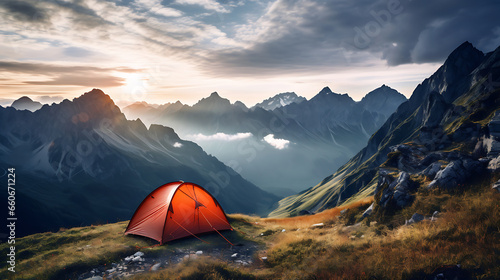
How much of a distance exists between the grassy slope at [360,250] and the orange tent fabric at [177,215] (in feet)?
3.12

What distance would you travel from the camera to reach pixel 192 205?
2130 cm

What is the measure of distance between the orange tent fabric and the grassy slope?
37.4 inches

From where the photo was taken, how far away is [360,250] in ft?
44.1

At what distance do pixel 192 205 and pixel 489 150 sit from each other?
23860 mm

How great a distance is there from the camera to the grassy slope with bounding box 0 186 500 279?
1070 centimetres

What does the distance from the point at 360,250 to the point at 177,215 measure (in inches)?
531

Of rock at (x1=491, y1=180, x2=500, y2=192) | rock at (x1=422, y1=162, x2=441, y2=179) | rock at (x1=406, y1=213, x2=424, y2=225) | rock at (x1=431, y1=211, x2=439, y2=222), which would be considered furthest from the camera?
rock at (x1=422, y1=162, x2=441, y2=179)

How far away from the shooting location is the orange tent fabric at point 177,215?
766 inches

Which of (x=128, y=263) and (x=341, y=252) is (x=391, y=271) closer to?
(x=341, y=252)

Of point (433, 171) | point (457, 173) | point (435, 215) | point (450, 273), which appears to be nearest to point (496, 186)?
point (457, 173)

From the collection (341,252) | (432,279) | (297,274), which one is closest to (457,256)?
(432,279)

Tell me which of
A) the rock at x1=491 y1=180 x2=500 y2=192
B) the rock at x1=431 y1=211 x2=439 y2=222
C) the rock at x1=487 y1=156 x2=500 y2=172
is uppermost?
the rock at x1=487 y1=156 x2=500 y2=172

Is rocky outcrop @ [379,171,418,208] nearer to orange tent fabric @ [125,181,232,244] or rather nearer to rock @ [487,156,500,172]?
rock @ [487,156,500,172]

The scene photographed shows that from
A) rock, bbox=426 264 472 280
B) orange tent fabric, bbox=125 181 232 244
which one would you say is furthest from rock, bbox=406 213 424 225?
orange tent fabric, bbox=125 181 232 244
